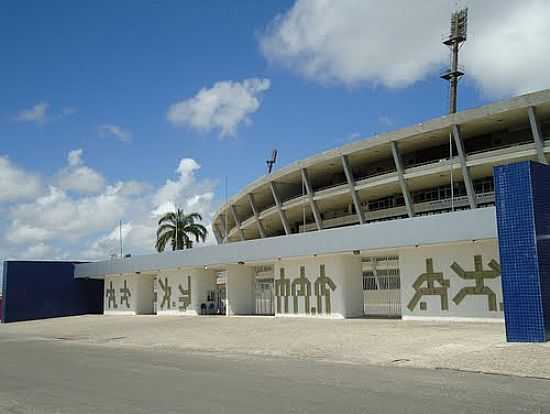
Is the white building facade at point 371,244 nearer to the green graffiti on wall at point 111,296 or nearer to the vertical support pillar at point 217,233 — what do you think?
the green graffiti on wall at point 111,296

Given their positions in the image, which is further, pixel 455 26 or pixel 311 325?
pixel 455 26

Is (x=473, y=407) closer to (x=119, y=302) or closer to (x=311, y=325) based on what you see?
(x=311, y=325)

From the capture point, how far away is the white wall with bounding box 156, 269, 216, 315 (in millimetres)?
39219

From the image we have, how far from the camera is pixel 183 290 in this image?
132 ft

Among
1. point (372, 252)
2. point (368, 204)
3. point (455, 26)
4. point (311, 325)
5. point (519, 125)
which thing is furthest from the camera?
point (455, 26)

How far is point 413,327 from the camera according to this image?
72.0 ft

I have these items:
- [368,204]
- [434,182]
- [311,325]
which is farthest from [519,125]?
[311,325]

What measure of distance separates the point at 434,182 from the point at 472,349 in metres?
35.4

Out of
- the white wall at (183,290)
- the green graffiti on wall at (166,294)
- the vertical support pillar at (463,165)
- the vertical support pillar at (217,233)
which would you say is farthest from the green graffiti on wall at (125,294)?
the vertical support pillar at (217,233)

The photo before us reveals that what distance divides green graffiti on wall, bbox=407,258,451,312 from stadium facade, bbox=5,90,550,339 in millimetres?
42

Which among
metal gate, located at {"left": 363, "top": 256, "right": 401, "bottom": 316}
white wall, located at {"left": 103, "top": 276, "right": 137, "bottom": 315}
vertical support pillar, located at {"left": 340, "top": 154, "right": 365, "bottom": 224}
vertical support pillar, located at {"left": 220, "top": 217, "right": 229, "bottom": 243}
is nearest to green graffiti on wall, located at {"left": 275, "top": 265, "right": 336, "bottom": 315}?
metal gate, located at {"left": 363, "top": 256, "right": 401, "bottom": 316}

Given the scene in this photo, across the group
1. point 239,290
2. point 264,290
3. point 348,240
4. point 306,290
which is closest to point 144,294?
point 239,290

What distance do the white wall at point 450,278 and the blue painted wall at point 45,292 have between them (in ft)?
106

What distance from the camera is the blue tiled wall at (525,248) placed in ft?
49.0
